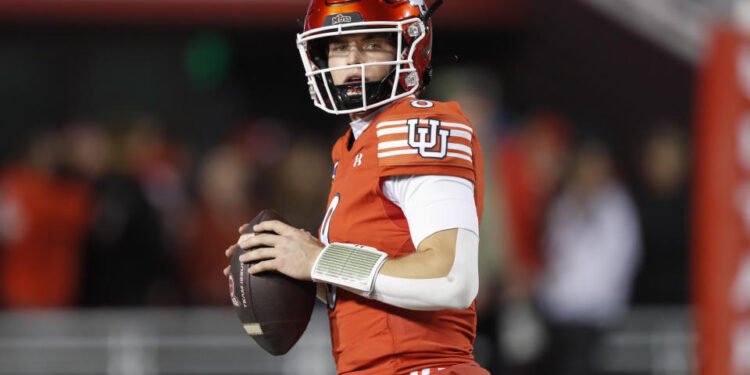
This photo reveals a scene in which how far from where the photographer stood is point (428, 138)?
2.90 meters

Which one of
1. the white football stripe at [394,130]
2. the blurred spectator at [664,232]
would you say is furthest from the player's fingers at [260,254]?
the blurred spectator at [664,232]

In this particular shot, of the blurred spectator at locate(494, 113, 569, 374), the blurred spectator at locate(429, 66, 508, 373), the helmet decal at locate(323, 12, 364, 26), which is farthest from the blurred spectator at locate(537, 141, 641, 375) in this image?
the helmet decal at locate(323, 12, 364, 26)

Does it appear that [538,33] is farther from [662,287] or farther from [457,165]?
[457,165]

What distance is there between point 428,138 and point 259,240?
0.54 meters

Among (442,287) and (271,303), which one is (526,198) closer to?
(271,303)

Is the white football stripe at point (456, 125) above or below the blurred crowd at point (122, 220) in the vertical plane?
above

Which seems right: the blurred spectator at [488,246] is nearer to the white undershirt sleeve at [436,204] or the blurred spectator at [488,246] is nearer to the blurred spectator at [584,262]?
the blurred spectator at [584,262]

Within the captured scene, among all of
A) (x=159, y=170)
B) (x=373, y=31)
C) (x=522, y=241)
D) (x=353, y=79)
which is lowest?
(x=522, y=241)

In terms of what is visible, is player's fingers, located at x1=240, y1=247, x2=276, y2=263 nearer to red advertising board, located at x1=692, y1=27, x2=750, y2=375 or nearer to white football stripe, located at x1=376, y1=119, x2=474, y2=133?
white football stripe, located at x1=376, y1=119, x2=474, y2=133

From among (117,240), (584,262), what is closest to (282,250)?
(584,262)

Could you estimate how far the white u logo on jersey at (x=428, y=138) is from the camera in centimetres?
288

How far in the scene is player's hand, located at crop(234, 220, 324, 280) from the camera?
298cm

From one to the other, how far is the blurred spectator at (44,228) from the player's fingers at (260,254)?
17.7 feet

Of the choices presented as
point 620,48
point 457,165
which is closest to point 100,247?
point 620,48
